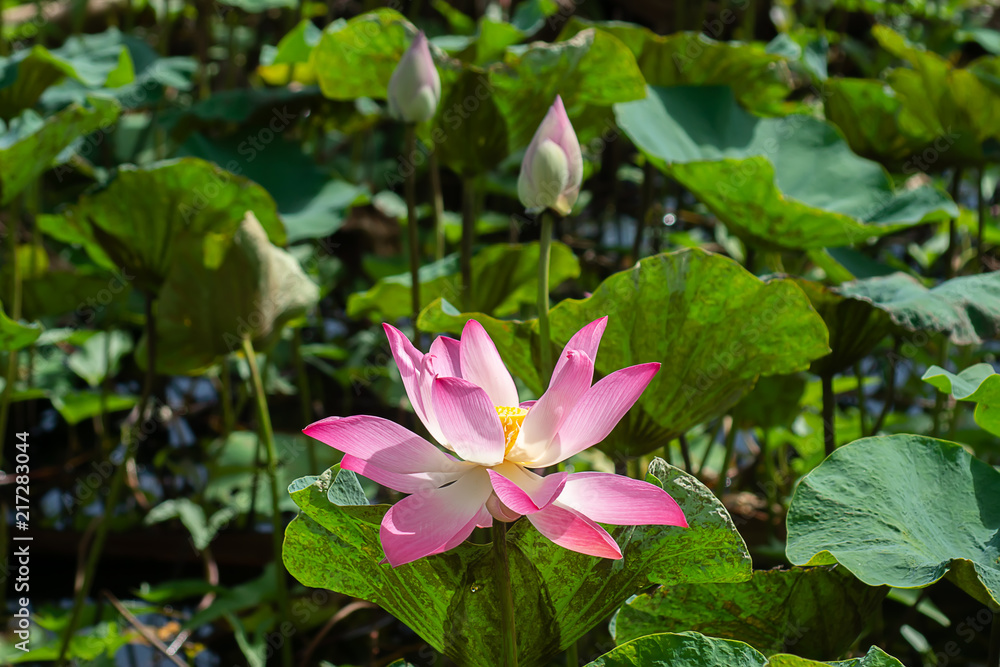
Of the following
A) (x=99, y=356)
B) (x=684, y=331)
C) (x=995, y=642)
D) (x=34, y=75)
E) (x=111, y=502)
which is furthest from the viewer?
(x=99, y=356)

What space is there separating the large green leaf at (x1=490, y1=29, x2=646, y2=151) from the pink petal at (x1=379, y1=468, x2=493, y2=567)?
0.69 m

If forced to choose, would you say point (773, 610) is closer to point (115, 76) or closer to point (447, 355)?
point (447, 355)

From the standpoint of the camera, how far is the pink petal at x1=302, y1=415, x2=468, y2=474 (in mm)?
406

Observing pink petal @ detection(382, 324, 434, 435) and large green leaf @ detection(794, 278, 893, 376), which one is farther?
large green leaf @ detection(794, 278, 893, 376)

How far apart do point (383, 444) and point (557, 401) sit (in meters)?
0.09

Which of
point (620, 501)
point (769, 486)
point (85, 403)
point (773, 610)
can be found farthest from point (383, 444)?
point (85, 403)

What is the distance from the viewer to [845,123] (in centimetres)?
139

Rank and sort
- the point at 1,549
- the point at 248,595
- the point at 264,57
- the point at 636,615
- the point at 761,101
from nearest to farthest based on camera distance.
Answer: the point at 636,615 < the point at 248,595 < the point at 1,549 < the point at 761,101 < the point at 264,57

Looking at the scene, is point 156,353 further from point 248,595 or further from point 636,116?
point 636,116

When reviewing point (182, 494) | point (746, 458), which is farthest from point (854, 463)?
point (182, 494)

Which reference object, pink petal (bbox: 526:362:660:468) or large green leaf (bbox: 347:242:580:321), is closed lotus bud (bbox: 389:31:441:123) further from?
pink petal (bbox: 526:362:660:468)

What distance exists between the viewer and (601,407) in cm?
43

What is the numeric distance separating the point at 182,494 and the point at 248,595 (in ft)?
1.50

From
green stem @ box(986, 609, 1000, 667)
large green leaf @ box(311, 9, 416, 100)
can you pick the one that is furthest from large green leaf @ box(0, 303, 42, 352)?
green stem @ box(986, 609, 1000, 667)
